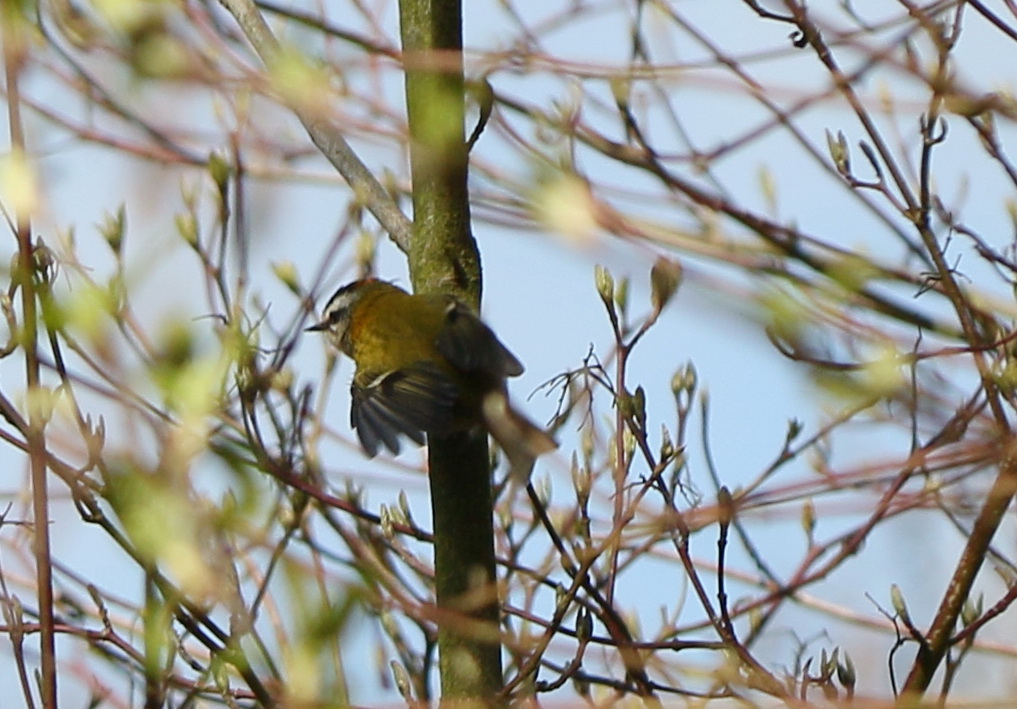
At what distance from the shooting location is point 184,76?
1337 mm

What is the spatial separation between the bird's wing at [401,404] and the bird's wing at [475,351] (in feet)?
0.24

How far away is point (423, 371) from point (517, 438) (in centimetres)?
110

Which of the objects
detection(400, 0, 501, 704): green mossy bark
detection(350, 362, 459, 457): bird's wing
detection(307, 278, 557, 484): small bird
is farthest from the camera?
detection(350, 362, 459, 457): bird's wing

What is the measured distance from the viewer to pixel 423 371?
Answer: 12.1ft

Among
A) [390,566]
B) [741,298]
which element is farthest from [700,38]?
[741,298]

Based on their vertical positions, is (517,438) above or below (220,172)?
below

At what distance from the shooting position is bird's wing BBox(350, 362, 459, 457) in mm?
2955

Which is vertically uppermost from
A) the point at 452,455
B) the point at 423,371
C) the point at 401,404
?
the point at 423,371

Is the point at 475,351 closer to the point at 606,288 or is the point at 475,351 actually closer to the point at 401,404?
the point at 401,404

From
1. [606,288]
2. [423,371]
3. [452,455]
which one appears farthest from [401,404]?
[606,288]

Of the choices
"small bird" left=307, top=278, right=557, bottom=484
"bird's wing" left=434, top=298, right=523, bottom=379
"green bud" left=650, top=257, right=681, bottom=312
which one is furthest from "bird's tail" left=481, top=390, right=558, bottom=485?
"green bud" left=650, top=257, right=681, bottom=312

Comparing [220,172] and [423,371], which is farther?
[423,371]

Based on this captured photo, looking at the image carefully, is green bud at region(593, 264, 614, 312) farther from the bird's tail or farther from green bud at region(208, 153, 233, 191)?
green bud at region(208, 153, 233, 191)

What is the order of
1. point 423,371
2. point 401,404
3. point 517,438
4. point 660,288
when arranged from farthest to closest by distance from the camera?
1. point 423,371
2. point 401,404
3. point 517,438
4. point 660,288
